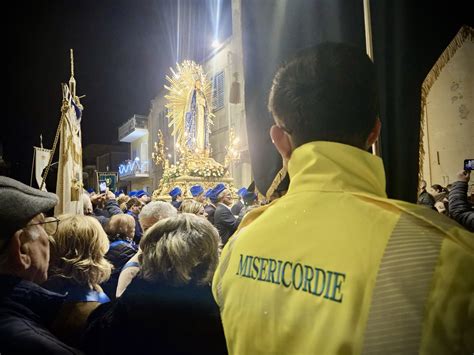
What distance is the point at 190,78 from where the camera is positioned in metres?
16.6

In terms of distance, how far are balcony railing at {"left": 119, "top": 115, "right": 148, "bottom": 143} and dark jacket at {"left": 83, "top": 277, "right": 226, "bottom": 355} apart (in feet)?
102

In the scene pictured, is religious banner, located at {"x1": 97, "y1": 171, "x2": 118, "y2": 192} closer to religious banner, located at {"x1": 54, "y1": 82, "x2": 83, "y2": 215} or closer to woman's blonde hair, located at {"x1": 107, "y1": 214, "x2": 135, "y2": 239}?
religious banner, located at {"x1": 54, "y1": 82, "x2": 83, "y2": 215}

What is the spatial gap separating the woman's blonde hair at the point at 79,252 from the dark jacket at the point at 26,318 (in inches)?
23.0

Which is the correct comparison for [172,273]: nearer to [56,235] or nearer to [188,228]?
[188,228]

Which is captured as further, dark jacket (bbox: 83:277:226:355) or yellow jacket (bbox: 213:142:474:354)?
dark jacket (bbox: 83:277:226:355)

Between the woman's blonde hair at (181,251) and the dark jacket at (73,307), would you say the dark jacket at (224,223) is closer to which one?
the woman's blonde hair at (181,251)

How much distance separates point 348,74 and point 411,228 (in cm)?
44

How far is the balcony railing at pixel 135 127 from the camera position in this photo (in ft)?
103

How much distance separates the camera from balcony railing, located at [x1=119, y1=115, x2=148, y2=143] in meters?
31.4

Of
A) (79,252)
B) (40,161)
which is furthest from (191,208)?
(79,252)

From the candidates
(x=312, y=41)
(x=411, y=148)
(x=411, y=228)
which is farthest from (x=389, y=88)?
(x=411, y=228)

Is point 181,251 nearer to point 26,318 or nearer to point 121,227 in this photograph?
point 26,318

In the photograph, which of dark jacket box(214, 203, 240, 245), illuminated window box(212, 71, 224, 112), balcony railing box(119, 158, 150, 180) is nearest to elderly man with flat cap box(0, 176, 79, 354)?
dark jacket box(214, 203, 240, 245)

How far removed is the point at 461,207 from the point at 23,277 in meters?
2.25
